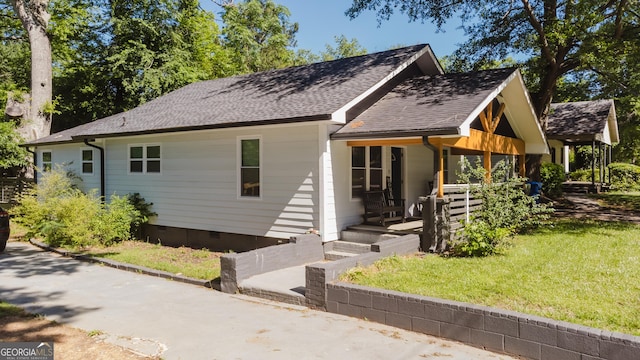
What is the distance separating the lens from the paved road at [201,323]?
4.92 metres

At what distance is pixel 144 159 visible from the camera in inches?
519

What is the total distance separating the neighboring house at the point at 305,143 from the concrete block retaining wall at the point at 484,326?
3351 millimetres

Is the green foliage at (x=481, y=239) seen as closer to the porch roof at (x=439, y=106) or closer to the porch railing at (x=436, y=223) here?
the porch railing at (x=436, y=223)

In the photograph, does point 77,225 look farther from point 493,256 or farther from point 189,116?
point 493,256

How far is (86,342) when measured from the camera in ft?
16.8

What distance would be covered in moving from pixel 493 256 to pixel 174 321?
5.64 m

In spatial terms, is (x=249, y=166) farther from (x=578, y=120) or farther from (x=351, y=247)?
(x=578, y=120)

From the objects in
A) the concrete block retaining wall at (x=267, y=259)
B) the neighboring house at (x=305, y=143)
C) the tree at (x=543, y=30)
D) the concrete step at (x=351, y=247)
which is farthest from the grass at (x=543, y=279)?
the tree at (x=543, y=30)

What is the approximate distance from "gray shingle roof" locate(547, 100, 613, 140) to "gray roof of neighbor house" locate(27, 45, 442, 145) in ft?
40.6

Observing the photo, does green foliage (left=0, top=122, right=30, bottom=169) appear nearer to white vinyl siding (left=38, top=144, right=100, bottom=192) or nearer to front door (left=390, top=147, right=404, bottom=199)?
white vinyl siding (left=38, top=144, right=100, bottom=192)

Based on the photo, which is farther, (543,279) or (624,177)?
(624,177)

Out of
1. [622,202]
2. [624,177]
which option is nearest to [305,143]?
[622,202]

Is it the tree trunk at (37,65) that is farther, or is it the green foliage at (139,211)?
the tree trunk at (37,65)

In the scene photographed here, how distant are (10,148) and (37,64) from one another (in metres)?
3.82
